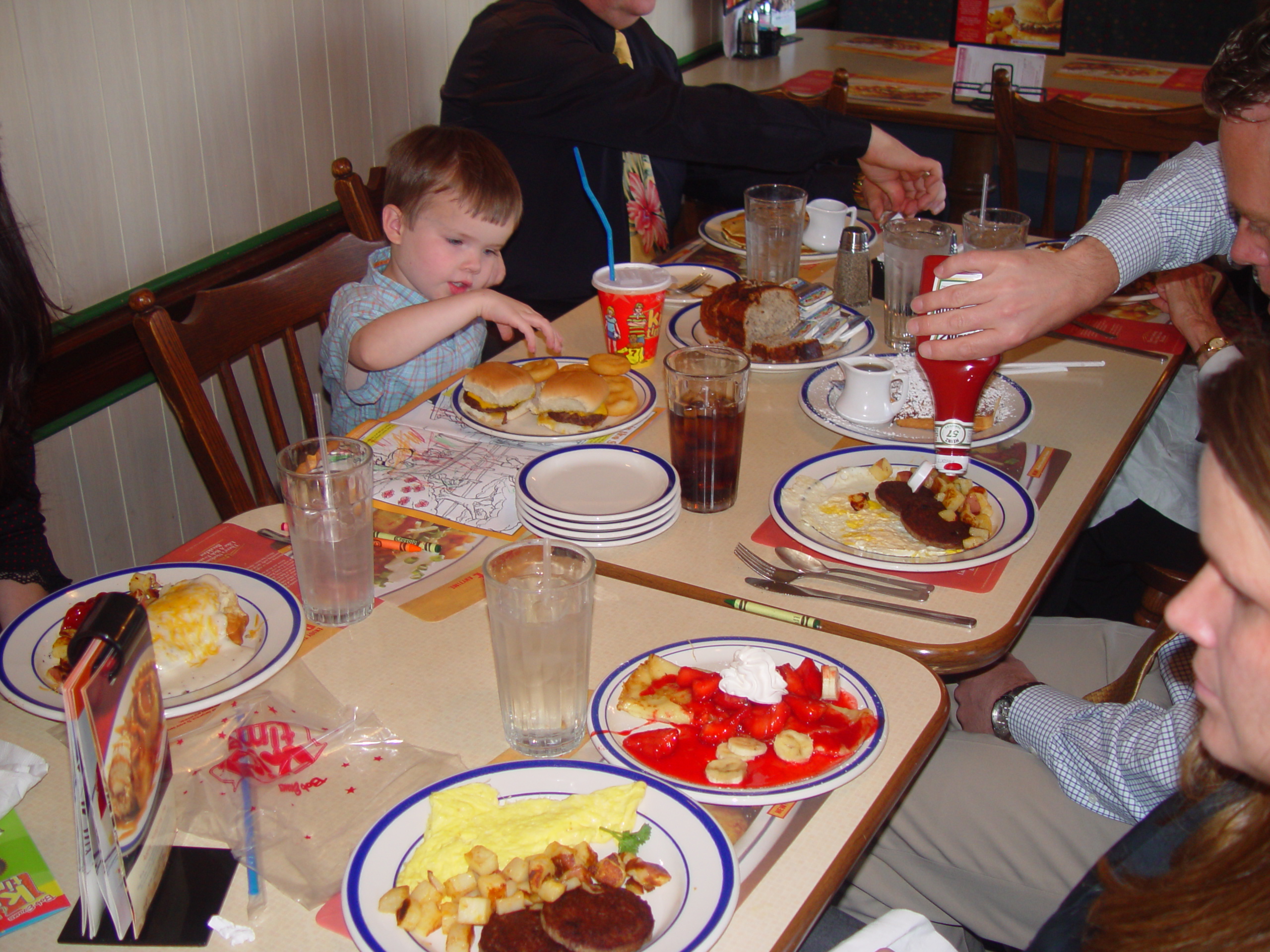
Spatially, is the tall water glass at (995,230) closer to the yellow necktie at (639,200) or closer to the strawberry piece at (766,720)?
the yellow necktie at (639,200)

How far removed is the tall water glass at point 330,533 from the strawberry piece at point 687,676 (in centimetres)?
38

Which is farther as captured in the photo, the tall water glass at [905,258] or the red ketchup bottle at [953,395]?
the tall water glass at [905,258]

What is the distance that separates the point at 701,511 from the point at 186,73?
1567 millimetres

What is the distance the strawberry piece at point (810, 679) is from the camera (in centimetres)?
103

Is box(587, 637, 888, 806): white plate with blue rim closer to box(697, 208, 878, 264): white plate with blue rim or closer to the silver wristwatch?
the silver wristwatch

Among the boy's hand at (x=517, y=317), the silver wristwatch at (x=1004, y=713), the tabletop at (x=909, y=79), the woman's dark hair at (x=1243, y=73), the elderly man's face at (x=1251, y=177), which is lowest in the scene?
the silver wristwatch at (x=1004, y=713)

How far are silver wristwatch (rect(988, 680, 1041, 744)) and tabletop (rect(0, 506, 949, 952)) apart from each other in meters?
0.36

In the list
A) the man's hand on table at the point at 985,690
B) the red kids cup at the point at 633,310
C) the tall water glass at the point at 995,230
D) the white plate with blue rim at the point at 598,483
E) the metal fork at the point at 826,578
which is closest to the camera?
the metal fork at the point at 826,578

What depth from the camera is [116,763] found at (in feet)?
2.60

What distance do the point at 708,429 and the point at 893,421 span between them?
16.1 inches

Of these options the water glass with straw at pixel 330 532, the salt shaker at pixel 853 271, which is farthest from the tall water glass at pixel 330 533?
the salt shaker at pixel 853 271

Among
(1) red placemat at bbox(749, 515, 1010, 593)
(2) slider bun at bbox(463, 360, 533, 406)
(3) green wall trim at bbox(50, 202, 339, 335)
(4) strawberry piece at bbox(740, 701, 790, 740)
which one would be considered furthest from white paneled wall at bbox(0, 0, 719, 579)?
(4) strawberry piece at bbox(740, 701, 790, 740)

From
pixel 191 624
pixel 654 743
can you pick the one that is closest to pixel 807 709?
pixel 654 743

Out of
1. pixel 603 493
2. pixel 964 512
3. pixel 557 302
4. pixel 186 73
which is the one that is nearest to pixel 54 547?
pixel 186 73
